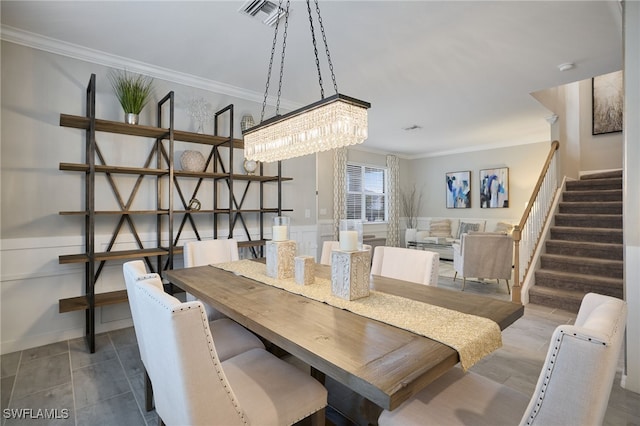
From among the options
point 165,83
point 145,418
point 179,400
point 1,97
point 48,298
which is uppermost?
point 165,83

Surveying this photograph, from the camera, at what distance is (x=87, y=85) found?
2.85 metres

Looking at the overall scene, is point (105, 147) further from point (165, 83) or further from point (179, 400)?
point (179, 400)

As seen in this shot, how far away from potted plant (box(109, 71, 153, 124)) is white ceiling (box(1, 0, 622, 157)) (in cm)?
21

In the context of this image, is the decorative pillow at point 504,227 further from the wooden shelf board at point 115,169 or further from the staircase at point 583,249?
the wooden shelf board at point 115,169

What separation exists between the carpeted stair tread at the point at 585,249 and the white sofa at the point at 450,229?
185 centimetres

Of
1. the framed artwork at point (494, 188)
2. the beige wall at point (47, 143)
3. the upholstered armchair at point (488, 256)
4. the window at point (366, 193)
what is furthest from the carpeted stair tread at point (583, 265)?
the beige wall at point (47, 143)

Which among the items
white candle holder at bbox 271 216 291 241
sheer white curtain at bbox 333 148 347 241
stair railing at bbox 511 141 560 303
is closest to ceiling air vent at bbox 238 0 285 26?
white candle holder at bbox 271 216 291 241

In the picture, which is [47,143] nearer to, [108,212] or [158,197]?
[108,212]

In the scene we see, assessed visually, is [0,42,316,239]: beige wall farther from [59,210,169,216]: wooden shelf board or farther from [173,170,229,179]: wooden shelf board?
[173,170,229,179]: wooden shelf board

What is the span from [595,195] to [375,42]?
4.31 metres

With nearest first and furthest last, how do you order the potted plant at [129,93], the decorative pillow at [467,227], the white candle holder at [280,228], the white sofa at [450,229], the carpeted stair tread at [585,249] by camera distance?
1. the white candle holder at [280,228]
2. the potted plant at [129,93]
3. the carpeted stair tread at [585,249]
4. the white sofa at [450,229]
5. the decorative pillow at [467,227]

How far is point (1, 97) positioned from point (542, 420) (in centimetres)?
383

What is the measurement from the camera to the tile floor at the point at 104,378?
1771 millimetres

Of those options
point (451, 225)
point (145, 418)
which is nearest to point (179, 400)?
point (145, 418)
